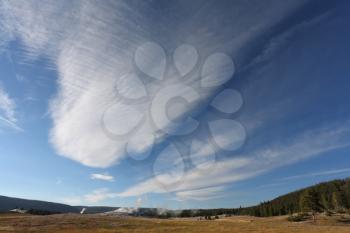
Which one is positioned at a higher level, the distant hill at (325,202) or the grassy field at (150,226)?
the distant hill at (325,202)

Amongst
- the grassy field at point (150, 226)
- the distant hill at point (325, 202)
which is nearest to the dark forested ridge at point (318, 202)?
the distant hill at point (325, 202)

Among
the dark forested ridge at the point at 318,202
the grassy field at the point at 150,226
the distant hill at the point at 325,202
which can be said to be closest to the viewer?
the grassy field at the point at 150,226

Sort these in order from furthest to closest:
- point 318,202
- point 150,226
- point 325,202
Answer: point 325,202
point 318,202
point 150,226


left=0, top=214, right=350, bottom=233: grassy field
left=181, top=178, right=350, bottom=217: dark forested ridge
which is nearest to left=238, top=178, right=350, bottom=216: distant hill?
left=181, top=178, right=350, bottom=217: dark forested ridge

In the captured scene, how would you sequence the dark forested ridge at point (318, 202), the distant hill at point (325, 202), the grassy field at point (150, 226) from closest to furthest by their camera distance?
the grassy field at point (150, 226)
the dark forested ridge at point (318, 202)
the distant hill at point (325, 202)

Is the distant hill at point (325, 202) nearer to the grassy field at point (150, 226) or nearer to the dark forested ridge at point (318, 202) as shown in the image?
the dark forested ridge at point (318, 202)

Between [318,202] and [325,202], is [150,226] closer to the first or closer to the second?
[318,202]

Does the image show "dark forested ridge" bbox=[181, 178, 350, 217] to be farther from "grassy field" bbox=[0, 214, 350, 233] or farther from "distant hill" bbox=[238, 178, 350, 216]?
"grassy field" bbox=[0, 214, 350, 233]

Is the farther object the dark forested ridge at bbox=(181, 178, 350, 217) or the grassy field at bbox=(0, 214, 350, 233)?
the dark forested ridge at bbox=(181, 178, 350, 217)

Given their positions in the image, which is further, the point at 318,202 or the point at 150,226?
the point at 318,202

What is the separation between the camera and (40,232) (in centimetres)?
5300

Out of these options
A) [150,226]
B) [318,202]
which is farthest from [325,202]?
[150,226]

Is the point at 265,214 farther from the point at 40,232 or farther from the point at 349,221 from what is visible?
the point at 40,232

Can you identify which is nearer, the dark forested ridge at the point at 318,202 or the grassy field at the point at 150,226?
the grassy field at the point at 150,226
